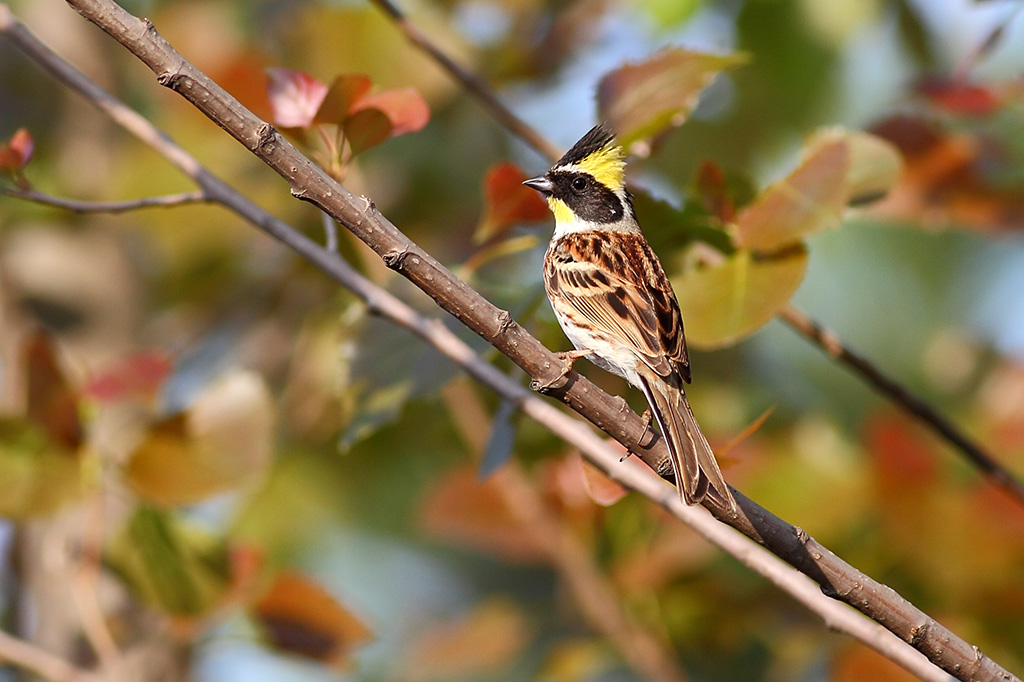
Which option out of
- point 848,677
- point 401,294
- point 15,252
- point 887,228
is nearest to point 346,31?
point 401,294

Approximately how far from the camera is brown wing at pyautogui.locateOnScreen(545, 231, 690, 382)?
2.80 metres

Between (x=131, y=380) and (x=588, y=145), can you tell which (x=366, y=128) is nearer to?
(x=588, y=145)

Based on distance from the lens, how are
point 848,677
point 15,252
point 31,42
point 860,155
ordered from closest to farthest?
1. point 31,42
2. point 860,155
3. point 848,677
4. point 15,252

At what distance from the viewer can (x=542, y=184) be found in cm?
298

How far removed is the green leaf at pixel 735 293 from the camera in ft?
8.17

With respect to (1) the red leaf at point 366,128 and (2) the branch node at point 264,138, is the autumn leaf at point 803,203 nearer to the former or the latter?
(1) the red leaf at point 366,128

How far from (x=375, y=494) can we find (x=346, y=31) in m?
2.67

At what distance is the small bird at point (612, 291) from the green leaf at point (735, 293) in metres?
0.13

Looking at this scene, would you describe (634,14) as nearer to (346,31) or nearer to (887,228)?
(346,31)

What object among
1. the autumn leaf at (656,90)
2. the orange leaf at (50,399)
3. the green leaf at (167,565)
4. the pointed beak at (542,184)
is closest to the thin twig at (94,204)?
the orange leaf at (50,399)

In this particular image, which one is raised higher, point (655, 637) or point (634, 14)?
point (634, 14)

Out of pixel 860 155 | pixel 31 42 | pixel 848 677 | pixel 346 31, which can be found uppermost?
pixel 346 31

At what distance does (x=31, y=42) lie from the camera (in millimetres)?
2490

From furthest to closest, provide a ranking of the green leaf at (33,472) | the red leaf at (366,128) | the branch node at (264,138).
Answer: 1. the green leaf at (33,472)
2. the red leaf at (366,128)
3. the branch node at (264,138)
